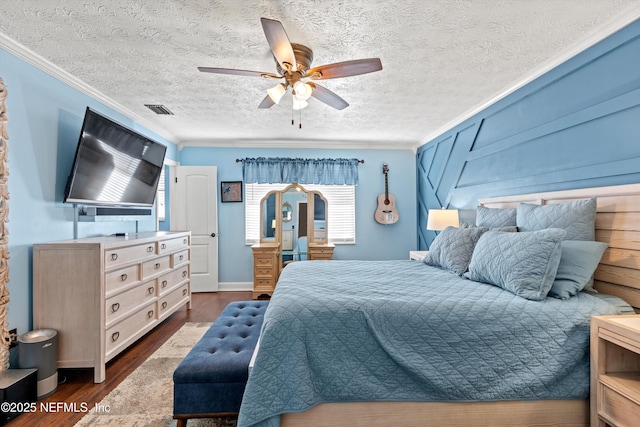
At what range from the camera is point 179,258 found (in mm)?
3539

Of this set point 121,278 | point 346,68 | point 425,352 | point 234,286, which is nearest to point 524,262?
point 425,352

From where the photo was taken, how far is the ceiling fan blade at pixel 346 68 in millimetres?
1795

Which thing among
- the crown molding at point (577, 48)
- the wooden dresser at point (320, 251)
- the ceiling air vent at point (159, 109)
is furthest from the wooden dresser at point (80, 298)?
the crown molding at point (577, 48)

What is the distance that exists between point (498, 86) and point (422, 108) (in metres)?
0.78

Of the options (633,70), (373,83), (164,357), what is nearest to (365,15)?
(373,83)

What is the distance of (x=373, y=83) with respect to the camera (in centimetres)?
268

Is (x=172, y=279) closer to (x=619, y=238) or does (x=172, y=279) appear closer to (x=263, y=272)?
(x=263, y=272)

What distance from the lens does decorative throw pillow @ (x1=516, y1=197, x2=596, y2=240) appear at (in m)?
1.85

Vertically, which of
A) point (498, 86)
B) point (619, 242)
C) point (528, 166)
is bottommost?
point (619, 242)

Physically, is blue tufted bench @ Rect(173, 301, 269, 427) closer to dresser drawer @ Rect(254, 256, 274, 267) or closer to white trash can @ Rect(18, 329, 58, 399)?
white trash can @ Rect(18, 329, 58, 399)

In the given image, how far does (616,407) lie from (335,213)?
12.6 feet

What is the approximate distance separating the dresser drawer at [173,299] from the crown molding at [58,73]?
2069 mm

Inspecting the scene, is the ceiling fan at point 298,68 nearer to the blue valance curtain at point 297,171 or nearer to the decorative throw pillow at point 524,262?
the decorative throw pillow at point 524,262

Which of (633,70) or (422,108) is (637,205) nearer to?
(633,70)
